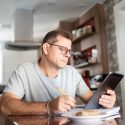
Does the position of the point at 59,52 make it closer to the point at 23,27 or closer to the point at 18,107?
the point at 18,107

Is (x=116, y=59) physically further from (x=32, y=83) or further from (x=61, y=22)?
(x=32, y=83)

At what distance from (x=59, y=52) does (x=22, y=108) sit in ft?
1.44

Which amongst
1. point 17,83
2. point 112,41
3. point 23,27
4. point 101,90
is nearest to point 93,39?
point 112,41

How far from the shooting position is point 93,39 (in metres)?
4.15

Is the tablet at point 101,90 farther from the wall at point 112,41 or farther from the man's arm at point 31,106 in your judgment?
the wall at point 112,41

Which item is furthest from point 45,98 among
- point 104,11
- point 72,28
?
point 72,28

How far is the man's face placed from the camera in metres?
1.36

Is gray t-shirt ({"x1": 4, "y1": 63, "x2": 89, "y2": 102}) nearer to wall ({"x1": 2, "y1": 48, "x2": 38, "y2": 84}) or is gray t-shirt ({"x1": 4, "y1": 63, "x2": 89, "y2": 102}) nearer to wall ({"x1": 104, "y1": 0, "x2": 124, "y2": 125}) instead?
wall ({"x1": 104, "y1": 0, "x2": 124, "y2": 125})

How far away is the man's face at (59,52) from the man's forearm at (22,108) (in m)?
0.37

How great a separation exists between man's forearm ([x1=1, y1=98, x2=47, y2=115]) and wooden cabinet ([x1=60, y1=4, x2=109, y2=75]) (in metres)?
2.84

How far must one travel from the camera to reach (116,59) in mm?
3598

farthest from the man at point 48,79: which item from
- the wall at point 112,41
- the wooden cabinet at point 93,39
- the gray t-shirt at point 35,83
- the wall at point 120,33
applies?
the wooden cabinet at point 93,39

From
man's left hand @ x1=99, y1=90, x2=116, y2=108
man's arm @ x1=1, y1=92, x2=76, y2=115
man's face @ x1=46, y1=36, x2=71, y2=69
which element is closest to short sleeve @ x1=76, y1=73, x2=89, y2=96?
man's face @ x1=46, y1=36, x2=71, y2=69

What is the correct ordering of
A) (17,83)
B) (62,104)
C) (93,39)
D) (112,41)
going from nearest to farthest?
(62,104) < (17,83) < (112,41) < (93,39)
